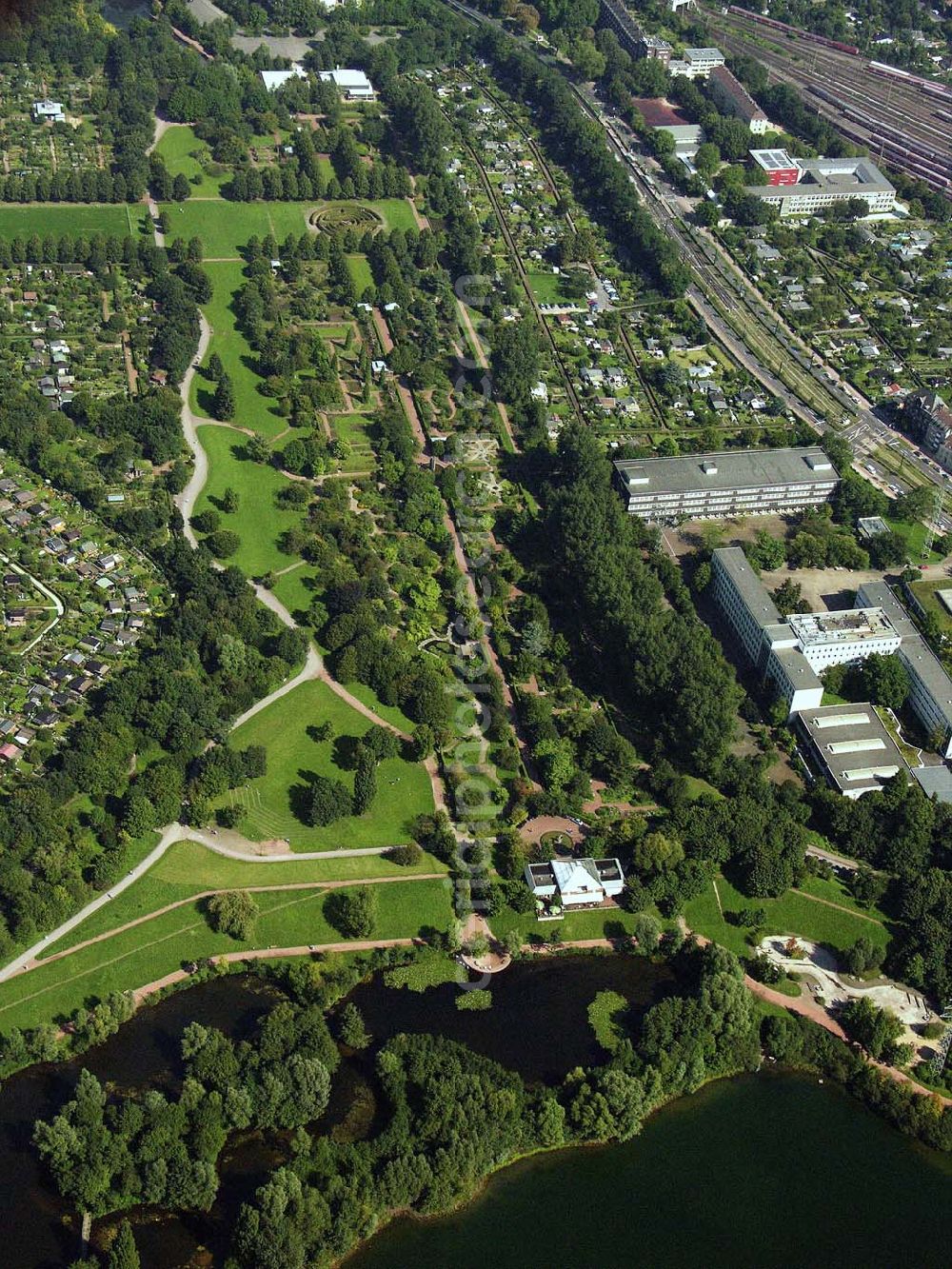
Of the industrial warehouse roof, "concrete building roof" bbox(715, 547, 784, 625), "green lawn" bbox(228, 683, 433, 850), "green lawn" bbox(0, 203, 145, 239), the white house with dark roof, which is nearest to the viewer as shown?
the white house with dark roof

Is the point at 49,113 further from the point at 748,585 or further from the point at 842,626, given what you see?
the point at 842,626

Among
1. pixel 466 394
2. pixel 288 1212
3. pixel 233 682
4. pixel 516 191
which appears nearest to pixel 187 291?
pixel 466 394

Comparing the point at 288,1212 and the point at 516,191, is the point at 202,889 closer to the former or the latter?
the point at 288,1212

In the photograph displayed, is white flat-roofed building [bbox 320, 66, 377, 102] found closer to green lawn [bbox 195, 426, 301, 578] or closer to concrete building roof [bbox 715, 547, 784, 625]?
green lawn [bbox 195, 426, 301, 578]

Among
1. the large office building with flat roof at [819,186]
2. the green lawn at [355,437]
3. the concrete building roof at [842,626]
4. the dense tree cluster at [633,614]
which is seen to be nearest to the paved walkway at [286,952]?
the dense tree cluster at [633,614]

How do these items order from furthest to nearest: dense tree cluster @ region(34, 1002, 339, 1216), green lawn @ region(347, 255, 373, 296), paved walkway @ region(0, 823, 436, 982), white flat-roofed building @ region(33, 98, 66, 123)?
white flat-roofed building @ region(33, 98, 66, 123)
green lawn @ region(347, 255, 373, 296)
paved walkway @ region(0, 823, 436, 982)
dense tree cluster @ region(34, 1002, 339, 1216)

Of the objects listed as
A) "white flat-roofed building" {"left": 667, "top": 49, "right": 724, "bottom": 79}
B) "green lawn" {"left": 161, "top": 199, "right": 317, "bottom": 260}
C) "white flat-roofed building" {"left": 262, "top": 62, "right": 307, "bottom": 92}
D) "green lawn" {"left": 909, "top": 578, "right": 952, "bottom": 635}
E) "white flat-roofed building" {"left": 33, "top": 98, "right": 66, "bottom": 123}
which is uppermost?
"white flat-roofed building" {"left": 667, "top": 49, "right": 724, "bottom": 79}

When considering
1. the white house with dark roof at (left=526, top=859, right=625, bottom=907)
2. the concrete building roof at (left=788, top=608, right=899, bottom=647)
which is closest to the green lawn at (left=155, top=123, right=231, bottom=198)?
the concrete building roof at (left=788, top=608, right=899, bottom=647)

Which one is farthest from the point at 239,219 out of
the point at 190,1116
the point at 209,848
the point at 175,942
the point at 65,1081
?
the point at 190,1116
